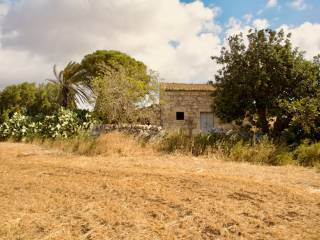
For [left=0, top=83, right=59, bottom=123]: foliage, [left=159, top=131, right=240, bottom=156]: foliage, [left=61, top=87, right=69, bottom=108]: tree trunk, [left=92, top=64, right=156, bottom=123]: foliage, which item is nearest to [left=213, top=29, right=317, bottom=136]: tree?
[left=159, top=131, right=240, bottom=156]: foliage

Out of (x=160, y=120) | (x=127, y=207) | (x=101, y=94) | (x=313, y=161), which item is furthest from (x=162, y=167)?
(x=160, y=120)

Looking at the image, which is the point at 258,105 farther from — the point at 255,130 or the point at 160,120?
the point at 160,120

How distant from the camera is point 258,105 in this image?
12859 mm

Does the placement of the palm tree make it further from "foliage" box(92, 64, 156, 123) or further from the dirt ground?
the dirt ground

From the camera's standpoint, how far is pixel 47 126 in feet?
49.3

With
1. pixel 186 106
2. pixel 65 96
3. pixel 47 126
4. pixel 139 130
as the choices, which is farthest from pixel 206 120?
pixel 47 126

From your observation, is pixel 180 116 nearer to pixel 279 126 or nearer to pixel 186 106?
pixel 186 106

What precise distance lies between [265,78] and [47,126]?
9.39 m

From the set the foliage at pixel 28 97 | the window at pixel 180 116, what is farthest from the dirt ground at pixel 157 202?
the foliage at pixel 28 97

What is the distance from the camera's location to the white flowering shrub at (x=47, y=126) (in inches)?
576

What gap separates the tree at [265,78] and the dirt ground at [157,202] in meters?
4.77

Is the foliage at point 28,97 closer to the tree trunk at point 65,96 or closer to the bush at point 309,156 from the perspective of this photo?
the tree trunk at point 65,96

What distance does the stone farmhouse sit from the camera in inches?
798

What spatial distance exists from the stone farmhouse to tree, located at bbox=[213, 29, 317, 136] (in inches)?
283
